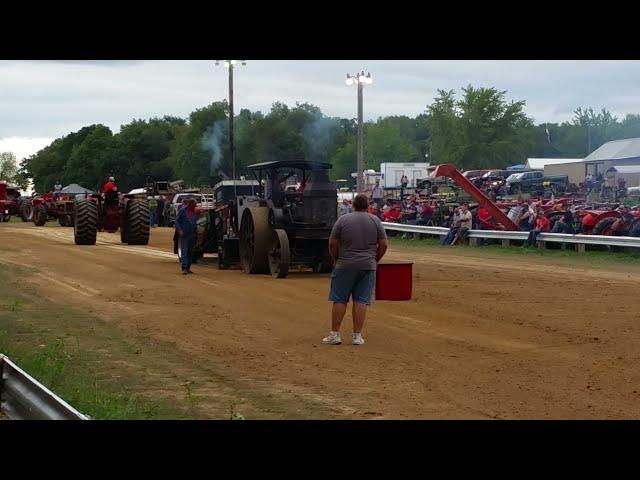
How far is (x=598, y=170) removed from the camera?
5075 centimetres

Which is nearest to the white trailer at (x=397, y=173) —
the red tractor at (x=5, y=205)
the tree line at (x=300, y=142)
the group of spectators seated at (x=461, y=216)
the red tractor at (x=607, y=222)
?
the tree line at (x=300, y=142)

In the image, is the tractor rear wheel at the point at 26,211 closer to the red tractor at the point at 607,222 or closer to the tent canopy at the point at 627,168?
the tent canopy at the point at 627,168

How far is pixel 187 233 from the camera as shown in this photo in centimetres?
2389

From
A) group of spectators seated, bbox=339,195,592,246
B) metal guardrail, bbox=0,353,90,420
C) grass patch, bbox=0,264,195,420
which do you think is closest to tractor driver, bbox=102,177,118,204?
group of spectators seated, bbox=339,195,592,246

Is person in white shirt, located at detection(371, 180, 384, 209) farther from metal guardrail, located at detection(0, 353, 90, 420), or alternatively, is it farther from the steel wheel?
metal guardrail, located at detection(0, 353, 90, 420)

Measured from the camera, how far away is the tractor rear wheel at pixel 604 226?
28.6m

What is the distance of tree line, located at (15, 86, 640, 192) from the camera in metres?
34.7

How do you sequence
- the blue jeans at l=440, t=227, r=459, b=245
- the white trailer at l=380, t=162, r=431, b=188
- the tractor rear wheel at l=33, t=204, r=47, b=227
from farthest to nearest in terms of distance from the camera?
the white trailer at l=380, t=162, r=431, b=188, the tractor rear wheel at l=33, t=204, r=47, b=227, the blue jeans at l=440, t=227, r=459, b=245

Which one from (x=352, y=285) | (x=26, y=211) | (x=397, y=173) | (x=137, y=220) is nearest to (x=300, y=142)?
(x=137, y=220)

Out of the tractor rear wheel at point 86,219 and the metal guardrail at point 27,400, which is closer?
the metal guardrail at point 27,400

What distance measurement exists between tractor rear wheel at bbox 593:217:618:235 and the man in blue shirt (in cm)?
1104
